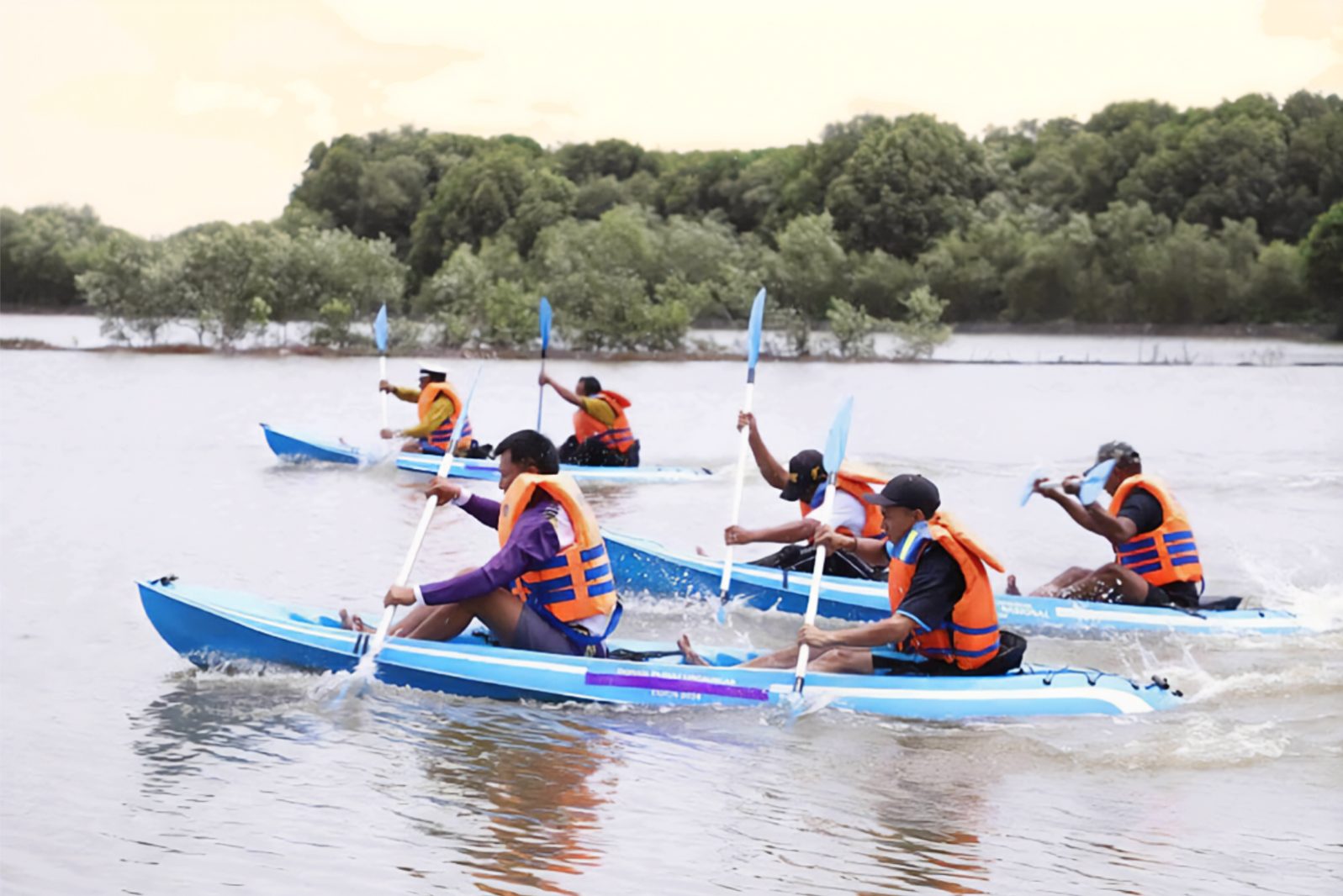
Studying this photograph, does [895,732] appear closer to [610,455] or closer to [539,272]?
[610,455]

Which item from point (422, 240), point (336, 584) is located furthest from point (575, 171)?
point (336, 584)

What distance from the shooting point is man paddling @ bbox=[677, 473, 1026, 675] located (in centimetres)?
819

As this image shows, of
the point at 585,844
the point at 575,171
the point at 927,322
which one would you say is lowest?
the point at 585,844

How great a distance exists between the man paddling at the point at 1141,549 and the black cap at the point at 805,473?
162cm

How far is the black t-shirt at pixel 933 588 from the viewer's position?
8180 mm

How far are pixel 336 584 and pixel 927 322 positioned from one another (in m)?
42.4

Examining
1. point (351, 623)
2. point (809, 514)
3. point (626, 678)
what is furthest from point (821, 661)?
point (809, 514)

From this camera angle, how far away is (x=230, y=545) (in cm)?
1591

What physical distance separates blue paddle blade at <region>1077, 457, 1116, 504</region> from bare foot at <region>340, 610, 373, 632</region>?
15.4 ft

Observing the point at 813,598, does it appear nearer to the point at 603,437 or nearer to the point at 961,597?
the point at 961,597

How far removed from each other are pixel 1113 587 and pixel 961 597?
3861 mm

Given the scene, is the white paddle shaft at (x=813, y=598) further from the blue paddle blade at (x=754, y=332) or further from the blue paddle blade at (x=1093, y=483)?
the blue paddle blade at (x=754, y=332)

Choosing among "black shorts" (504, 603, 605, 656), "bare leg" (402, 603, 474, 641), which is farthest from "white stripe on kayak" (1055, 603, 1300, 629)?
"bare leg" (402, 603, 474, 641)

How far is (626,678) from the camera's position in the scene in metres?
8.88
